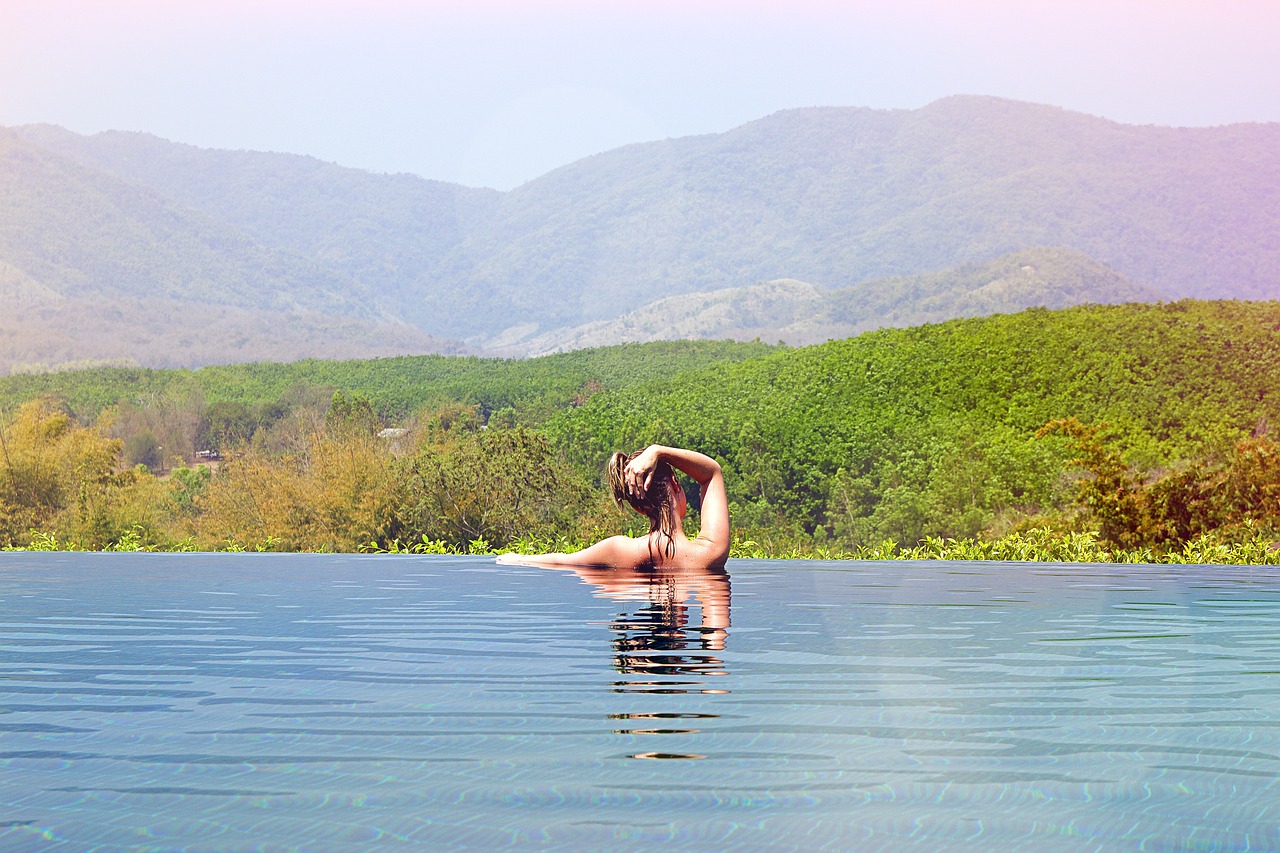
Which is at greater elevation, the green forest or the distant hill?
the distant hill

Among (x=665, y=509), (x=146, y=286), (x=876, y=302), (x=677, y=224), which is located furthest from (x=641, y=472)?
(x=677, y=224)

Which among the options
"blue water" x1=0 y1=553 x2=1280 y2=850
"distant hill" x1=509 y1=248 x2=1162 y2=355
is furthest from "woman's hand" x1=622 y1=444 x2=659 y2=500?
"distant hill" x1=509 y1=248 x2=1162 y2=355

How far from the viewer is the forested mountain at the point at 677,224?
116 metres

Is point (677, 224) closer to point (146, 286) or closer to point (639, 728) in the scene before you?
point (146, 286)

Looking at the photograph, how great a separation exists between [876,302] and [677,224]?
147 ft

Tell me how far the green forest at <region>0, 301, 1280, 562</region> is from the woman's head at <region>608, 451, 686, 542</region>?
310 inches

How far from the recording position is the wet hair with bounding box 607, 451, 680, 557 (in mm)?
11781

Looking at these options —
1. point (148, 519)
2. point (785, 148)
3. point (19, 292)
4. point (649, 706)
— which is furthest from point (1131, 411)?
point (785, 148)

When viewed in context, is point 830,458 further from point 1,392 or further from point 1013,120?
point 1013,120

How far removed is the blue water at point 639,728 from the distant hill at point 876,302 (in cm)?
8064

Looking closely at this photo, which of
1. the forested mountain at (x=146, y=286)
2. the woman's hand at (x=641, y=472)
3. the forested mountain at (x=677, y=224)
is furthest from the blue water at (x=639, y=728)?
the forested mountain at (x=146, y=286)

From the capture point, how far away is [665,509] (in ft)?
39.9

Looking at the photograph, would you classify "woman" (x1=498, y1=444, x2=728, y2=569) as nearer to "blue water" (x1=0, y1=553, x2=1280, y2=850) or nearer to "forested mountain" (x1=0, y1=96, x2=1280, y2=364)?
"blue water" (x1=0, y1=553, x2=1280, y2=850)

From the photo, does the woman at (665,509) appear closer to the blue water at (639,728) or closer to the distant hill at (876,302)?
the blue water at (639,728)
